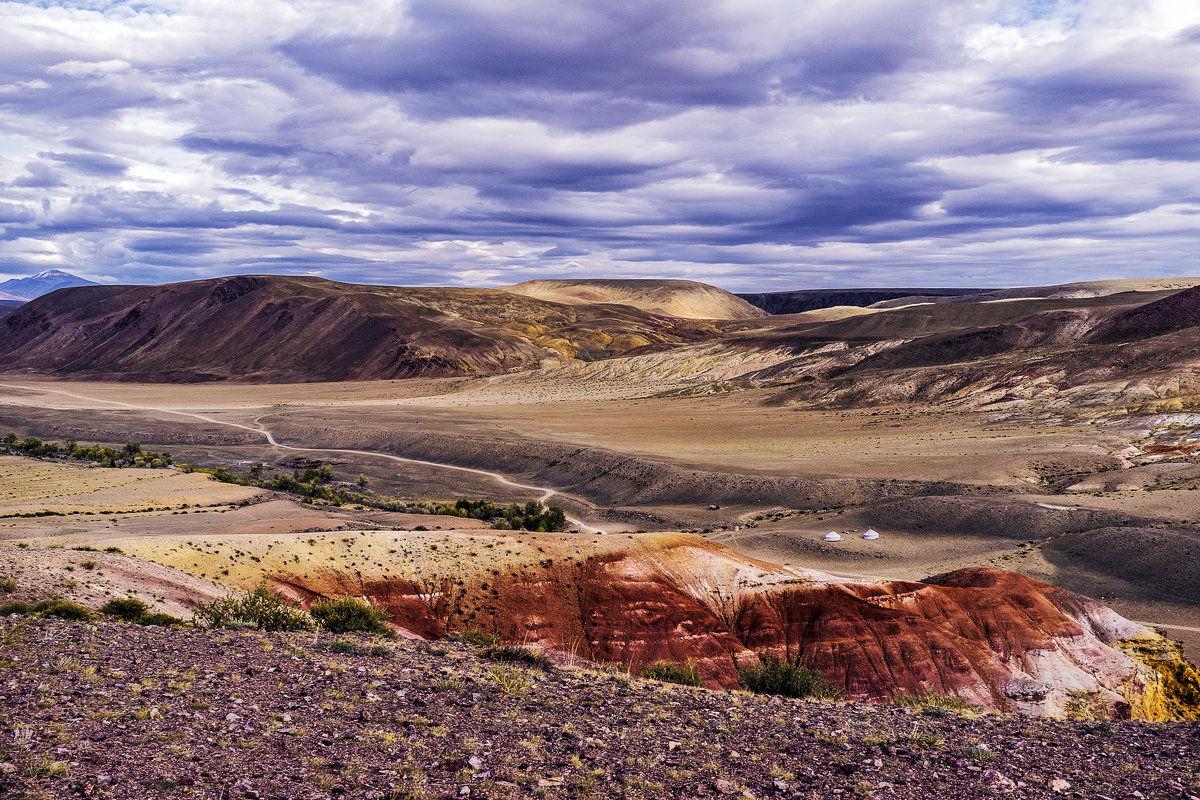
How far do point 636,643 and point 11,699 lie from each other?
17.4 m

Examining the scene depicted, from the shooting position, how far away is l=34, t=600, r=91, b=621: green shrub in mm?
13016

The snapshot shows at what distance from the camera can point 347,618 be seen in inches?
642

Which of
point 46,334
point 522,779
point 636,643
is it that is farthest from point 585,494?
point 46,334

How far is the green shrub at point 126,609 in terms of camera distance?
14070mm

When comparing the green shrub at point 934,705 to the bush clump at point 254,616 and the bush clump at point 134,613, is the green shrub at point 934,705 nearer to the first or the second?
the bush clump at point 254,616

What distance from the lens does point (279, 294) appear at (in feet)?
620

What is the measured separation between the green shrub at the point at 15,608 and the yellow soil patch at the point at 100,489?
3111 cm

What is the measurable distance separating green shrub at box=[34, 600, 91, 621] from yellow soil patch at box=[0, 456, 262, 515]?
102 ft

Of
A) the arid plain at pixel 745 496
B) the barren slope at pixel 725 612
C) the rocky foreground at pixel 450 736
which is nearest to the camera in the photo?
the rocky foreground at pixel 450 736

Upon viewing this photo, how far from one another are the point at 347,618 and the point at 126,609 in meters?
4.11

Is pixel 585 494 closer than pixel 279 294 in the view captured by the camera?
Yes

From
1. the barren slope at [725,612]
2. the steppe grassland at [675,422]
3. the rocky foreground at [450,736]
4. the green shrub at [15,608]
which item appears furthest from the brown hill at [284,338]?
the rocky foreground at [450,736]

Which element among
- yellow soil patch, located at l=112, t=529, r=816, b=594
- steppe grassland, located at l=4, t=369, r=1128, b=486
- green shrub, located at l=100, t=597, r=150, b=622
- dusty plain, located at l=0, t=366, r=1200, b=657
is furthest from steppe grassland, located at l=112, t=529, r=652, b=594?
steppe grassland, located at l=4, t=369, r=1128, b=486

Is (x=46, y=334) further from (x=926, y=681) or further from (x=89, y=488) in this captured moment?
(x=926, y=681)
